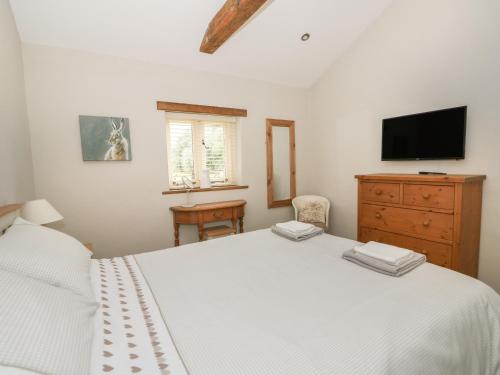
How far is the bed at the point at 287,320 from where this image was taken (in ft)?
2.72

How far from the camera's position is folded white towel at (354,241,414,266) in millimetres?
1431

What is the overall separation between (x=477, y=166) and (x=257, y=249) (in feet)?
7.37

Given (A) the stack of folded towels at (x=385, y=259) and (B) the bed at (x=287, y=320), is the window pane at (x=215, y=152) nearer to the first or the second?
(B) the bed at (x=287, y=320)

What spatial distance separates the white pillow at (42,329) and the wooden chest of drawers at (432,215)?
264 centimetres

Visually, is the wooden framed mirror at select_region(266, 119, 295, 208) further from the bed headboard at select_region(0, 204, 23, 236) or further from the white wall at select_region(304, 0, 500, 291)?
the bed headboard at select_region(0, 204, 23, 236)

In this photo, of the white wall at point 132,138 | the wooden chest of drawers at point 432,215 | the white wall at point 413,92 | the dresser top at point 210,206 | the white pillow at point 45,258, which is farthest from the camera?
the dresser top at point 210,206

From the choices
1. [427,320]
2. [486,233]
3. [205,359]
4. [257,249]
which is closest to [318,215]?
[486,233]

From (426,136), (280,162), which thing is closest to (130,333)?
A: (426,136)

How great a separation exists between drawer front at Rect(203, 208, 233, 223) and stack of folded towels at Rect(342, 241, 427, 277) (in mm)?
1860

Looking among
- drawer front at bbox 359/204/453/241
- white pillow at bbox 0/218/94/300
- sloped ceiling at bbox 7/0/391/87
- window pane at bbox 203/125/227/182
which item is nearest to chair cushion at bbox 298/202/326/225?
drawer front at bbox 359/204/453/241

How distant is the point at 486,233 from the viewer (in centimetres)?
240

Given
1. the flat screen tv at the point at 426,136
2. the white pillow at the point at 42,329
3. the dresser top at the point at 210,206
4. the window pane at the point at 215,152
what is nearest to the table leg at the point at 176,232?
the dresser top at the point at 210,206

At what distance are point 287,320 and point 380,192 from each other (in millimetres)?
2154

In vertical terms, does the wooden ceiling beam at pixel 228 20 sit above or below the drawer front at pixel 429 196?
above
